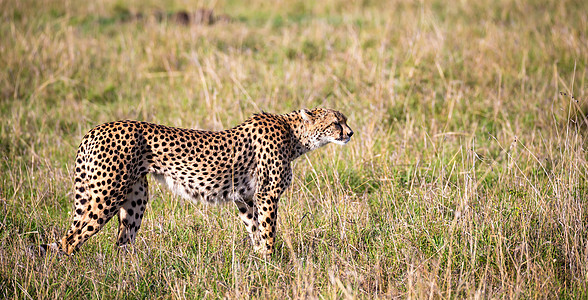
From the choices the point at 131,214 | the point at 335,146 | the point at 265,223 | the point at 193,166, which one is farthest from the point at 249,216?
the point at 335,146

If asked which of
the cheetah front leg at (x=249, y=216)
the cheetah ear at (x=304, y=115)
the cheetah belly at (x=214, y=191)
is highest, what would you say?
the cheetah ear at (x=304, y=115)

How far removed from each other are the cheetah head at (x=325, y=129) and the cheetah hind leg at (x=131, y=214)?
111 cm

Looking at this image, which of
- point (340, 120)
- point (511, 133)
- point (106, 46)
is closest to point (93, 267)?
point (340, 120)

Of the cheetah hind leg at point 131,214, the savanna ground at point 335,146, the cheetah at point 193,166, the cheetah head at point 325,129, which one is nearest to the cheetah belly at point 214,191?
the cheetah at point 193,166

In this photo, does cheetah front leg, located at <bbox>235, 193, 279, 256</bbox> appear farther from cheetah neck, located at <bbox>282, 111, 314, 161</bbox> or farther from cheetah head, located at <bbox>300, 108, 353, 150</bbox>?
cheetah head, located at <bbox>300, 108, 353, 150</bbox>

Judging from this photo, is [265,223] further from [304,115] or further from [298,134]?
[304,115]

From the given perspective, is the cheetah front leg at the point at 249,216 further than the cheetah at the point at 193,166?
Yes

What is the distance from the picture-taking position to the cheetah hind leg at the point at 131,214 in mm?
3914

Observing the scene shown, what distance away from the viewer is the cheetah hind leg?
391 cm

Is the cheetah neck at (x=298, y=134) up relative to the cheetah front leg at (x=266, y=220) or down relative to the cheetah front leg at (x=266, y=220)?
up

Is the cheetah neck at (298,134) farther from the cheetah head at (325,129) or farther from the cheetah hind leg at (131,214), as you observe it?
the cheetah hind leg at (131,214)

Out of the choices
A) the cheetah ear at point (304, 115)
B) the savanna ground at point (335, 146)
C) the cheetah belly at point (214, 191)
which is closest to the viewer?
the savanna ground at point (335, 146)

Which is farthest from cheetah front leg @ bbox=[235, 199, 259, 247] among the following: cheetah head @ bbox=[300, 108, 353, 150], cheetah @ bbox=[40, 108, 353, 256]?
cheetah head @ bbox=[300, 108, 353, 150]

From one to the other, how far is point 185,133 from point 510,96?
4303 millimetres
